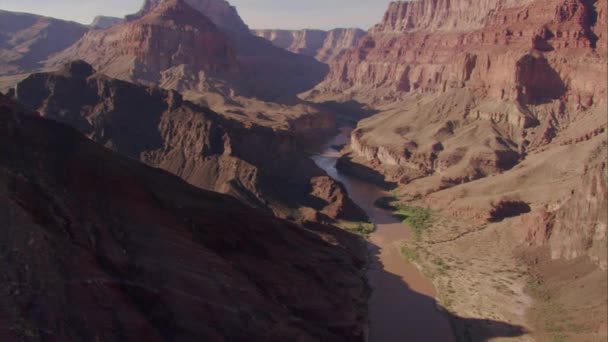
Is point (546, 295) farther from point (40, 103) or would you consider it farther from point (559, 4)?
point (559, 4)

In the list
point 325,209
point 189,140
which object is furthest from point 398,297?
point 189,140

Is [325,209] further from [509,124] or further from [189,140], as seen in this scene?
[509,124]

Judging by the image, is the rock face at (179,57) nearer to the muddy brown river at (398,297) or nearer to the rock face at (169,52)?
the rock face at (169,52)

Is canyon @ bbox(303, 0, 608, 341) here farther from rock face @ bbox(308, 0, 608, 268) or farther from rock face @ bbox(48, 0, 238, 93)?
rock face @ bbox(48, 0, 238, 93)

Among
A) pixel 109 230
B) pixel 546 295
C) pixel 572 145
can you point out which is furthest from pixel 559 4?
pixel 109 230

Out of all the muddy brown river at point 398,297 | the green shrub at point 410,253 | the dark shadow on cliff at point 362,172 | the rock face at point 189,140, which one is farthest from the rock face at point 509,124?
the rock face at point 189,140

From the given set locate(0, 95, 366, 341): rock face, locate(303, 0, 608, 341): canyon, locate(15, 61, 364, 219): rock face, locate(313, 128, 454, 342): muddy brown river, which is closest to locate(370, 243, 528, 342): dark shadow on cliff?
locate(313, 128, 454, 342): muddy brown river
